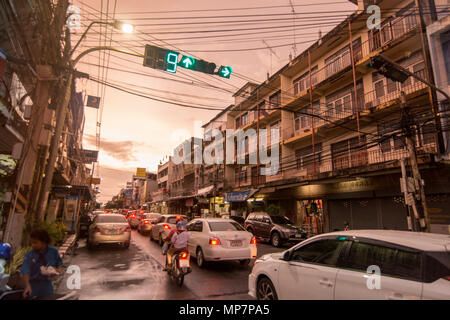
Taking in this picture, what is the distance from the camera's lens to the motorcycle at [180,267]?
19.6ft

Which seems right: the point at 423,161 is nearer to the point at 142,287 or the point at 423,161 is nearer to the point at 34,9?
the point at 142,287

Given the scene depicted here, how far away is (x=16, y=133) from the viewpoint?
7.53 metres

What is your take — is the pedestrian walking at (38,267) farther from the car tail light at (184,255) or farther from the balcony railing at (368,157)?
the balcony railing at (368,157)

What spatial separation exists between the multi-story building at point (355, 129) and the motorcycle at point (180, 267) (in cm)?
639

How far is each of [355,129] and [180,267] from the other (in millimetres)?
15157

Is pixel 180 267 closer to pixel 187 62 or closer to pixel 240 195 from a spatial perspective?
pixel 187 62

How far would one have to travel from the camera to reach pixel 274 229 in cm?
1414

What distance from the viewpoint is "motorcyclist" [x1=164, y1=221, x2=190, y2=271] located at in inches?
254

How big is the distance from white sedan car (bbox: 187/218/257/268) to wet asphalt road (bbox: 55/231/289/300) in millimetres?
424
